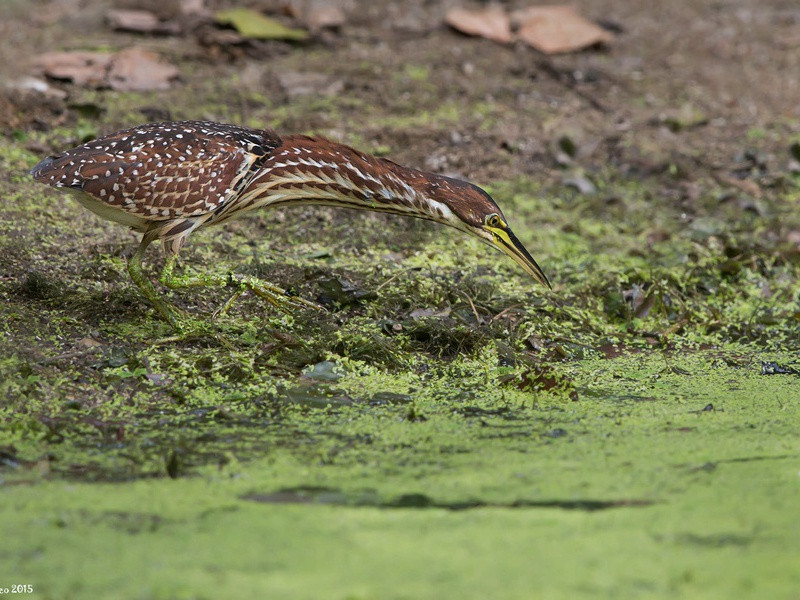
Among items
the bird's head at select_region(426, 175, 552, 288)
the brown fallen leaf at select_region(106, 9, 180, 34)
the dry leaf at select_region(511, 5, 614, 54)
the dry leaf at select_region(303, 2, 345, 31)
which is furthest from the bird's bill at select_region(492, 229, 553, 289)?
the brown fallen leaf at select_region(106, 9, 180, 34)

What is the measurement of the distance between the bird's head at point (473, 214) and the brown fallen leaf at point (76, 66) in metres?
4.35

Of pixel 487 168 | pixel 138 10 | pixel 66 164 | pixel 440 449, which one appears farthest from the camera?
pixel 138 10

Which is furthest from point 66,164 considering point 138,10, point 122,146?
point 138,10

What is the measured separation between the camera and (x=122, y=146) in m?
5.83

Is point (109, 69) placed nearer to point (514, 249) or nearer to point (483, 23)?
point (483, 23)

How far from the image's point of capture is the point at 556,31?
11062mm

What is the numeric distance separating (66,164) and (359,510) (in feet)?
9.25

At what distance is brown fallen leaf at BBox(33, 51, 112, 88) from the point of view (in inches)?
369

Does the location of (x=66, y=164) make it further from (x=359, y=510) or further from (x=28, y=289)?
(x=359, y=510)

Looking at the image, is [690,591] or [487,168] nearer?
[690,591]

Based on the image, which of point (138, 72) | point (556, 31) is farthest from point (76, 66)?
point (556, 31)

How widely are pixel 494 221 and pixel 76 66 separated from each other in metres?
5.06

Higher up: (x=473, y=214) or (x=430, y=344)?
(x=473, y=214)

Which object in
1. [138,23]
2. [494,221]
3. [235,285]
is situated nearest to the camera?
[235,285]
